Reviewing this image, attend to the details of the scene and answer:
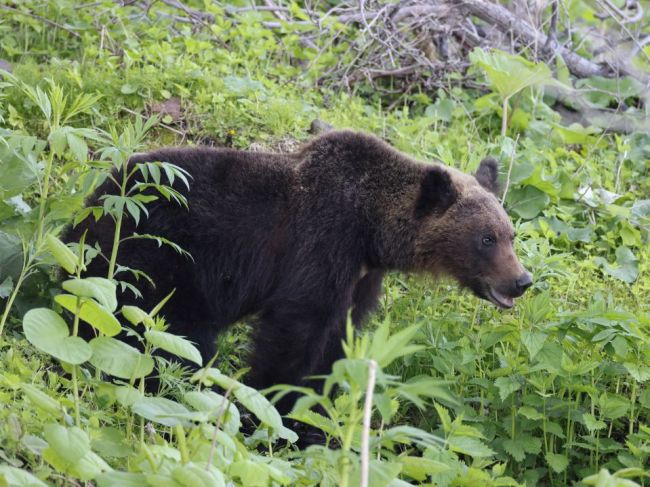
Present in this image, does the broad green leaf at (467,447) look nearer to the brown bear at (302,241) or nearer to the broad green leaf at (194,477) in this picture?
the brown bear at (302,241)

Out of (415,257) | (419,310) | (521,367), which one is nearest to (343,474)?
(521,367)

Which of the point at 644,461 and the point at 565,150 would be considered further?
the point at 565,150

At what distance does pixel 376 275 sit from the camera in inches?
275

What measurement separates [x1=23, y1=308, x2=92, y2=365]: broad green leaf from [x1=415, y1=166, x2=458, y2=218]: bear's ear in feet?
10.7

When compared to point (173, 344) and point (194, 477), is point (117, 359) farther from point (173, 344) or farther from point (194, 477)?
point (194, 477)

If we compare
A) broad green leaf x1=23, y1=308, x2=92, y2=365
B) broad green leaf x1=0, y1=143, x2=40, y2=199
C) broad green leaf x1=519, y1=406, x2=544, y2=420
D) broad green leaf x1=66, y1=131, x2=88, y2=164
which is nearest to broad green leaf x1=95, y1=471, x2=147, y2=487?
broad green leaf x1=23, y1=308, x2=92, y2=365

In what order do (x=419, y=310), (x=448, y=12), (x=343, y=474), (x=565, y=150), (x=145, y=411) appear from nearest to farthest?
(x=343, y=474) < (x=145, y=411) < (x=419, y=310) < (x=565, y=150) < (x=448, y=12)

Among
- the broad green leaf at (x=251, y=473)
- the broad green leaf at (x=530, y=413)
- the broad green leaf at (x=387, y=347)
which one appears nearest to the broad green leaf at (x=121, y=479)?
the broad green leaf at (x=251, y=473)

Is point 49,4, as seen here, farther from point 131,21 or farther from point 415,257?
point 415,257

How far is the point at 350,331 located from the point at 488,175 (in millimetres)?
4380

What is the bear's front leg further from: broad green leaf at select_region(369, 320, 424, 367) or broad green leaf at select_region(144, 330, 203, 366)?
broad green leaf at select_region(369, 320, 424, 367)

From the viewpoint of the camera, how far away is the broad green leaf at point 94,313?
405cm

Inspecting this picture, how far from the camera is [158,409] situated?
415 centimetres

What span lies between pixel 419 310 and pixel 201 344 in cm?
184
